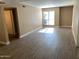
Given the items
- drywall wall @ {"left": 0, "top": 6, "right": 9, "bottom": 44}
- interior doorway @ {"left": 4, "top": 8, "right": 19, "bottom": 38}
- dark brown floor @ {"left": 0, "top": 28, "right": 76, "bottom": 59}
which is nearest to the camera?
dark brown floor @ {"left": 0, "top": 28, "right": 76, "bottom": 59}

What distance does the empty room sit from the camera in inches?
150

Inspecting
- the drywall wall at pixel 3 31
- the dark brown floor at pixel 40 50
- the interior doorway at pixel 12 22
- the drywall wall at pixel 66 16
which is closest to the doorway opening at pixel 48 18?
the drywall wall at pixel 66 16

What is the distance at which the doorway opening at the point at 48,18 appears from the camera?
36.8 ft

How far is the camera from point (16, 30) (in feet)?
20.8

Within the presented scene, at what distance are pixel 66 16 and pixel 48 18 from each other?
2085mm

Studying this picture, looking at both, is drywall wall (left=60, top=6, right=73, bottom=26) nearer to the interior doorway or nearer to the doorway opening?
the doorway opening

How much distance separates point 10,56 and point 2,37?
1.83m

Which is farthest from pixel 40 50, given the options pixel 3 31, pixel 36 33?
pixel 36 33

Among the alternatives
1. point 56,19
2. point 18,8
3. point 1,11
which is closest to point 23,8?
point 18,8

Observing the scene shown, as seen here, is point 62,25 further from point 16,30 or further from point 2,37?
point 2,37

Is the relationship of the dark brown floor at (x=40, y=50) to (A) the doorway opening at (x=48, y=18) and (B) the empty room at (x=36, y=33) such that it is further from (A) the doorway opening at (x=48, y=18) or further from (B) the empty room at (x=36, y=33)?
(A) the doorway opening at (x=48, y=18)

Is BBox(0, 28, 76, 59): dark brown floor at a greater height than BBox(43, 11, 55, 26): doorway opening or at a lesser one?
lesser

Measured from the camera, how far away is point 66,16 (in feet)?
35.0

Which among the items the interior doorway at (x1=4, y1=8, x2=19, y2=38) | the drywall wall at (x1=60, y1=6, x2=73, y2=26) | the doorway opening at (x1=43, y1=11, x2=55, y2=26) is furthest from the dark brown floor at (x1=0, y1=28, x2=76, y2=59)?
the doorway opening at (x1=43, y1=11, x2=55, y2=26)
